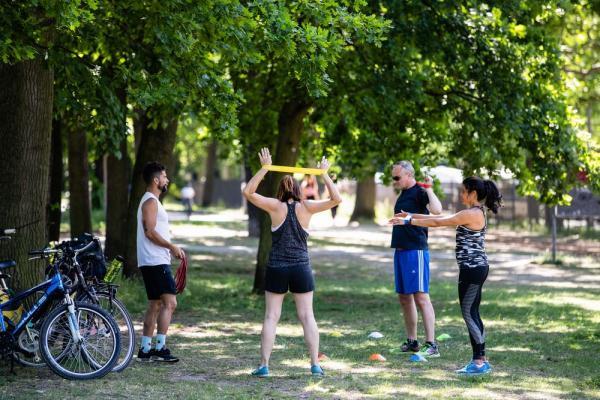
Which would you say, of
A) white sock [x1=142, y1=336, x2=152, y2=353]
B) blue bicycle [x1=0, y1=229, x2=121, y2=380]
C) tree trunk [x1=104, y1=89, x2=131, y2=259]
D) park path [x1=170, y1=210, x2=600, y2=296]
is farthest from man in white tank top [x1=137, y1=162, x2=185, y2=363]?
park path [x1=170, y1=210, x2=600, y2=296]

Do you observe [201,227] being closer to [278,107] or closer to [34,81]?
[278,107]

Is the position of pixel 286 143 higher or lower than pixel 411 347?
higher

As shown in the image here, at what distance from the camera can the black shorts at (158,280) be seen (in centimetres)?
960

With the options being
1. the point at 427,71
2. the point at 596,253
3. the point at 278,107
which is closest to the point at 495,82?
the point at 427,71

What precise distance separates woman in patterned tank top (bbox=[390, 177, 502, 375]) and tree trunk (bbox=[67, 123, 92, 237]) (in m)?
12.0

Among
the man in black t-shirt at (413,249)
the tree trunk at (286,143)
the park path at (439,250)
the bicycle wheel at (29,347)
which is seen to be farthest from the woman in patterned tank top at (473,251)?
the park path at (439,250)

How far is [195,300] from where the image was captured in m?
16.2

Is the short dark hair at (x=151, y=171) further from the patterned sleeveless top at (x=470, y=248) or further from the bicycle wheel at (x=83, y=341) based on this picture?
the patterned sleeveless top at (x=470, y=248)

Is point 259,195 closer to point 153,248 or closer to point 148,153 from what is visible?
point 153,248

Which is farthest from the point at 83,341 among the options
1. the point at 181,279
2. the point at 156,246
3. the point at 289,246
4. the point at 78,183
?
the point at 78,183

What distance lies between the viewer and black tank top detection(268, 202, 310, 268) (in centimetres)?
882

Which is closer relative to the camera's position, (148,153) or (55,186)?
(148,153)

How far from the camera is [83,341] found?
8680mm

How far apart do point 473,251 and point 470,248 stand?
36 millimetres
